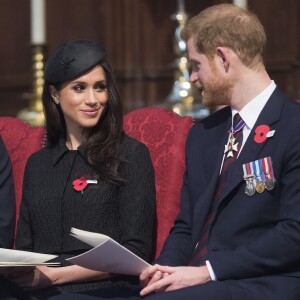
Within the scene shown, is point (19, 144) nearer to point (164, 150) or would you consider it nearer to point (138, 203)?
point (164, 150)

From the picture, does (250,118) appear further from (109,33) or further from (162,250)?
(109,33)

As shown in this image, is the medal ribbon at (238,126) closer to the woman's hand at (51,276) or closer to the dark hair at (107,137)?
the dark hair at (107,137)

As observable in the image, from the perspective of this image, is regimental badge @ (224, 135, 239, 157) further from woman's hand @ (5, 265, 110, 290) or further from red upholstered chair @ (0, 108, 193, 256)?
woman's hand @ (5, 265, 110, 290)

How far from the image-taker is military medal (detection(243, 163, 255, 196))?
273 cm

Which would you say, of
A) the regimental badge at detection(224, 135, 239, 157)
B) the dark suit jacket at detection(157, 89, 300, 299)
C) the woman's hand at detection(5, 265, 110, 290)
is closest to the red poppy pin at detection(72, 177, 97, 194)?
the woman's hand at detection(5, 265, 110, 290)

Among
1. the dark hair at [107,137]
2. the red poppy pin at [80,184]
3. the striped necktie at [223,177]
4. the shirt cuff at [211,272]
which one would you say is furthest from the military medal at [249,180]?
the red poppy pin at [80,184]

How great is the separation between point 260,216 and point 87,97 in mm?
776

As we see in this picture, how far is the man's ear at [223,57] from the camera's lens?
281 cm

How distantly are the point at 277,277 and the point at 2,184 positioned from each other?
3.73 ft

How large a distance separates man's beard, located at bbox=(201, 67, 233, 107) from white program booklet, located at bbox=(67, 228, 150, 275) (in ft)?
1.65

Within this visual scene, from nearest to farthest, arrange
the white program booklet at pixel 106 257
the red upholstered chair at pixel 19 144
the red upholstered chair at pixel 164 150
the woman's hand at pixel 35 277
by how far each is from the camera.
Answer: the white program booklet at pixel 106 257 < the woman's hand at pixel 35 277 < the red upholstered chair at pixel 164 150 < the red upholstered chair at pixel 19 144

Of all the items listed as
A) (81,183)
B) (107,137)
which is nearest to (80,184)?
(81,183)

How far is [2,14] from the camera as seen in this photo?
6129 mm

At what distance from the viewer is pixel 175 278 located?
2707 millimetres
